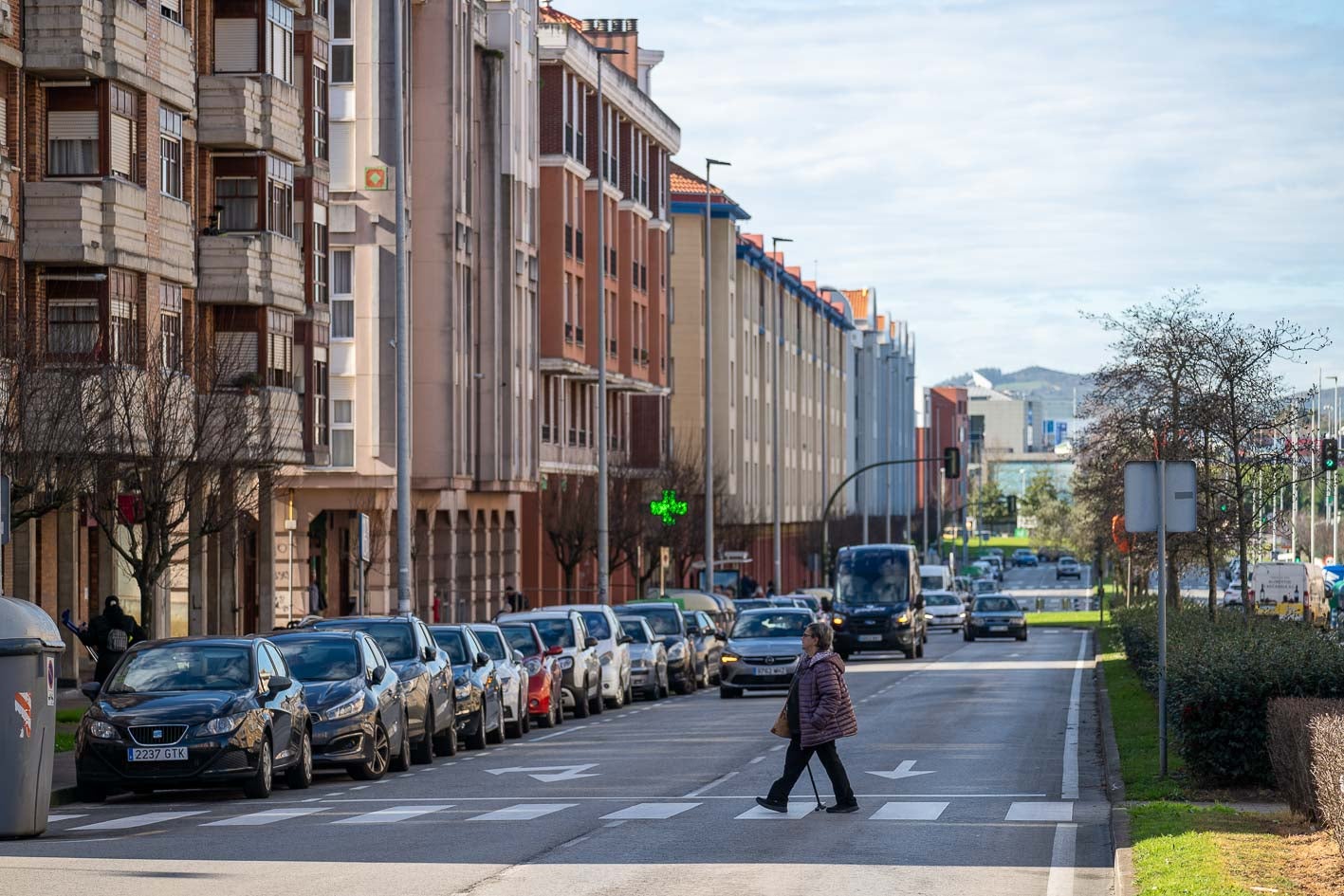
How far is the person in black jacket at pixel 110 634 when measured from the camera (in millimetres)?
30125

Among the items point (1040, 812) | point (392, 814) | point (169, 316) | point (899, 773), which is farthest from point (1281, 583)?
point (392, 814)

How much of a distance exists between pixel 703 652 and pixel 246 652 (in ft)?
85.2

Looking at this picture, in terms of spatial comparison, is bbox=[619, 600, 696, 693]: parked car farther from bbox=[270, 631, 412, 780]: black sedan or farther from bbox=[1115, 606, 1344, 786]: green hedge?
bbox=[1115, 606, 1344, 786]: green hedge

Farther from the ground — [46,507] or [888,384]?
[888,384]

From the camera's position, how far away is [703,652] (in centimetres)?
4688

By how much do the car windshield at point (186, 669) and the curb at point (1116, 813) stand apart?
7.80 meters

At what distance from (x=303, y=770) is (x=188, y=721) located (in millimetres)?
2172

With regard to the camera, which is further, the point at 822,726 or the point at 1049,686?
the point at 1049,686

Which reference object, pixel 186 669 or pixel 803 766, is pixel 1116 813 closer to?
pixel 803 766

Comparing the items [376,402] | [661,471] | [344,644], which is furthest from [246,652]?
[661,471]

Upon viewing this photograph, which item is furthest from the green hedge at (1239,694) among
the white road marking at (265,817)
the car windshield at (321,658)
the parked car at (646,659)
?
the parked car at (646,659)

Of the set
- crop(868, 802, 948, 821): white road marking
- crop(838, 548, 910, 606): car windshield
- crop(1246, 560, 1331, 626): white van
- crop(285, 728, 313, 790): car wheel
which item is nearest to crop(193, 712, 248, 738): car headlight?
crop(285, 728, 313, 790): car wheel

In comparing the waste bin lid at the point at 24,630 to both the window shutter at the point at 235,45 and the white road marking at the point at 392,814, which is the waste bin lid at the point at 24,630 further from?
the window shutter at the point at 235,45

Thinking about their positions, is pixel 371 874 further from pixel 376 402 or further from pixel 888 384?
pixel 888 384
